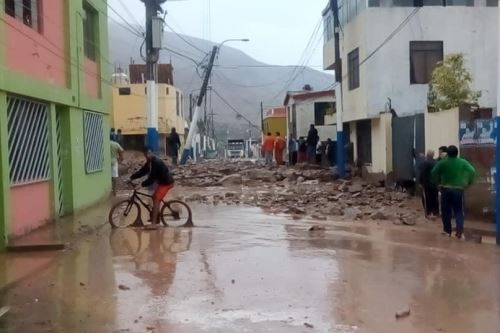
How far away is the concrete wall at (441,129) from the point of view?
664 inches

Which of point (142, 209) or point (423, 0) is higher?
point (423, 0)

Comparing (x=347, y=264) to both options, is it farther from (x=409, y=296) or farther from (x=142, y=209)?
(x=142, y=209)

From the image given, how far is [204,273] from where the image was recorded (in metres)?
9.06

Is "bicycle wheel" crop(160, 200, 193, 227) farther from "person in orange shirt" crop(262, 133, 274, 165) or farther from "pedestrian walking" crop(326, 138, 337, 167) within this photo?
"person in orange shirt" crop(262, 133, 274, 165)

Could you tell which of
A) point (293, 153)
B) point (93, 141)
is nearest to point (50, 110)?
point (93, 141)

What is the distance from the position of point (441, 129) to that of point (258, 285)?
10800mm

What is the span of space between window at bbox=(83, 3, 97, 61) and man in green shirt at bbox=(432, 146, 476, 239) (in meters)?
10.1

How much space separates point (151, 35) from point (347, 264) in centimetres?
1411

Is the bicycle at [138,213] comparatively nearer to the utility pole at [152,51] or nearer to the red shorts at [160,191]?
the red shorts at [160,191]

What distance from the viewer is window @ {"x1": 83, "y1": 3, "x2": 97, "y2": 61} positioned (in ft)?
61.6

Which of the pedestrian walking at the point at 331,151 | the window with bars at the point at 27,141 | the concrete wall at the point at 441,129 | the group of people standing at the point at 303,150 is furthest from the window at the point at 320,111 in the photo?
the window with bars at the point at 27,141

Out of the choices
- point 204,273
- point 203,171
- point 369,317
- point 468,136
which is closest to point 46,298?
point 204,273

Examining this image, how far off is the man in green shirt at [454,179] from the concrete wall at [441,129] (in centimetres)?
426

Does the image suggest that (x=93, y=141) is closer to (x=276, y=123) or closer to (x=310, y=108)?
(x=310, y=108)
